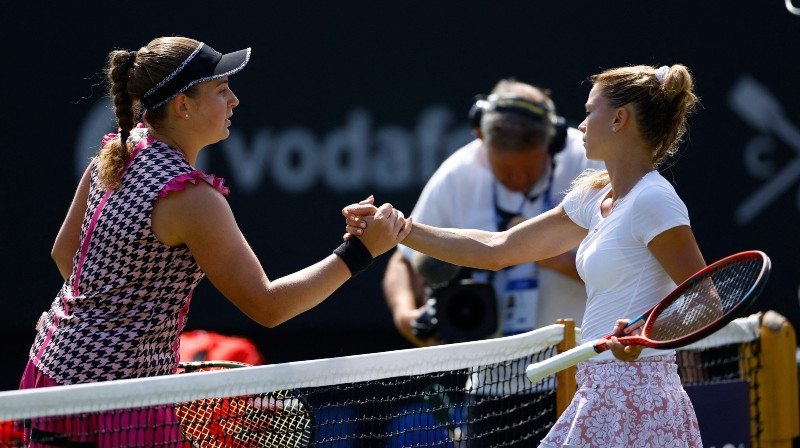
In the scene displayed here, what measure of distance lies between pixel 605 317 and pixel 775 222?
290 cm

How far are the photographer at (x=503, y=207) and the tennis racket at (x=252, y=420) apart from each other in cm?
149

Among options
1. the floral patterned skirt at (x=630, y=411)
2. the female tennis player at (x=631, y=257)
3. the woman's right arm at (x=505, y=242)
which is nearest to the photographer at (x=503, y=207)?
the woman's right arm at (x=505, y=242)

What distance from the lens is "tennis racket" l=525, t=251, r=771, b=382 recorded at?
2768mm

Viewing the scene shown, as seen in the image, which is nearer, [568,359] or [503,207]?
[568,359]

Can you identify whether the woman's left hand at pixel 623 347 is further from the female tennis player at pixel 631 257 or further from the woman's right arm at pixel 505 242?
the woman's right arm at pixel 505 242

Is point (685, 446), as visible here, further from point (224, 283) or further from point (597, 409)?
point (224, 283)

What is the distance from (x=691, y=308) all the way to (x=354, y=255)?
84 centimetres

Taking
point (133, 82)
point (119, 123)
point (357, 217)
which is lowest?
point (357, 217)

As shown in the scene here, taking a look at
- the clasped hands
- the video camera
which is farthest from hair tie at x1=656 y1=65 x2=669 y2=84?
the video camera

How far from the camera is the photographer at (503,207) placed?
4.39 metres

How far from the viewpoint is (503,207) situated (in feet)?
14.8

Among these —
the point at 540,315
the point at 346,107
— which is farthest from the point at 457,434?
the point at 346,107

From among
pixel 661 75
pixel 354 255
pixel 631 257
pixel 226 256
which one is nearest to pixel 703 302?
pixel 631 257

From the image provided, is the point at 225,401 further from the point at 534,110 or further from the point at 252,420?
the point at 534,110
